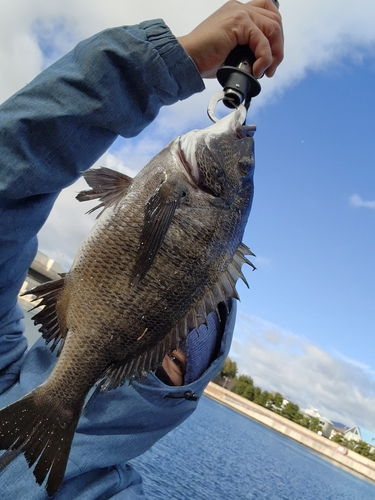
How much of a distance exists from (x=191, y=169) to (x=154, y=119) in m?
0.30

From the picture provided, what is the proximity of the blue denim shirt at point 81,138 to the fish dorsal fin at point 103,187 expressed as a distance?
10 cm

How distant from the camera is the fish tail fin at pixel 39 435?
151cm

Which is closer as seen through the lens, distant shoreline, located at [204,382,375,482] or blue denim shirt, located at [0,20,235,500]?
blue denim shirt, located at [0,20,235,500]

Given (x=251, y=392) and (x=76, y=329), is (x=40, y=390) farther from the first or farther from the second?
(x=251, y=392)

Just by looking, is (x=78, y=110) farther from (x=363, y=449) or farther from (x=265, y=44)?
(x=363, y=449)

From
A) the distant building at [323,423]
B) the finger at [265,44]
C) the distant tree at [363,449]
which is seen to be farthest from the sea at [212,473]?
the distant building at [323,423]

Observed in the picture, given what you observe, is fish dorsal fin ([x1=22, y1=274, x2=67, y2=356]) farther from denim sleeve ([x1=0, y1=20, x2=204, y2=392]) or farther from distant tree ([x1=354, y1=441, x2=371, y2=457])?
distant tree ([x1=354, y1=441, x2=371, y2=457])

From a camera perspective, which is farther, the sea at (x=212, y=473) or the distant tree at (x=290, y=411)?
the distant tree at (x=290, y=411)

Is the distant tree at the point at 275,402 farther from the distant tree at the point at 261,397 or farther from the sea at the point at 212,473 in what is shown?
the sea at the point at 212,473

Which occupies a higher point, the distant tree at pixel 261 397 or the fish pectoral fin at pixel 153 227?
the distant tree at pixel 261 397

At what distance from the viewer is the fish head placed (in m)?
2.03

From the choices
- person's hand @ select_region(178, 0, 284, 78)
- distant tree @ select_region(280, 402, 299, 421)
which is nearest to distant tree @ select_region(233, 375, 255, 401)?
distant tree @ select_region(280, 402, 299, 421)

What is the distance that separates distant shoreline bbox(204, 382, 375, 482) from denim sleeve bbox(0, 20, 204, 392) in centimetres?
4888

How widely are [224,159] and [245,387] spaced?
6998 centimetres
